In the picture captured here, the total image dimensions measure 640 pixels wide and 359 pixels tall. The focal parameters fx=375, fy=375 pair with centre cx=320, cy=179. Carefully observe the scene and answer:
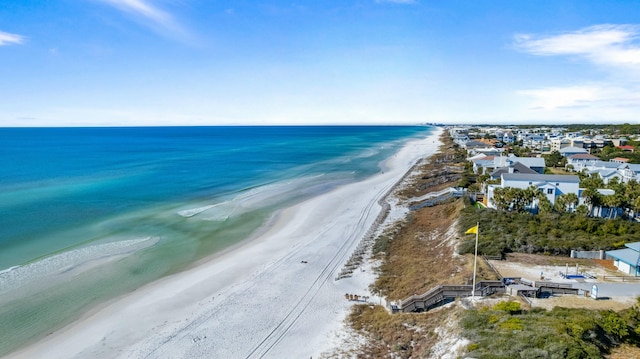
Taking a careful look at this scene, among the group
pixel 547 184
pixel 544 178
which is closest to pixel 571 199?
pixel 547 184

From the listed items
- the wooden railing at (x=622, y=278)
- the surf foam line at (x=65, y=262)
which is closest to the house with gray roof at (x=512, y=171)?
the wooden railing at (x=622, y=278)

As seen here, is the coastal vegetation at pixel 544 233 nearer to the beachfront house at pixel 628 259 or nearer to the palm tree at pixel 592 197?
the beachfront house at pixel 628 259

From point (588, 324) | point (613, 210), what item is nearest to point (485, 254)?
point (588, 324)

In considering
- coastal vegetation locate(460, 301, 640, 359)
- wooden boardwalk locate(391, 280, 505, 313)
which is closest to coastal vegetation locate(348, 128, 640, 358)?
coastal vegetation locate(460, 301, 640, 359)

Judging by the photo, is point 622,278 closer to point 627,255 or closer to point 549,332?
point 627,255

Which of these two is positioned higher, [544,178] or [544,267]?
[544,178]

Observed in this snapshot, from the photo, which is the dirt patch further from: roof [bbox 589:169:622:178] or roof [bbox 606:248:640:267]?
roof [bbox 589:169:622:178]
